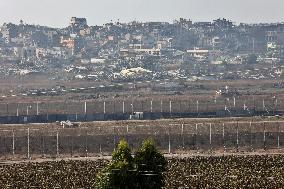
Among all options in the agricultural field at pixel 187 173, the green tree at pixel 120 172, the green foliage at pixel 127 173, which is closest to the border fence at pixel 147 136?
the agricultural field at pixel 187 173

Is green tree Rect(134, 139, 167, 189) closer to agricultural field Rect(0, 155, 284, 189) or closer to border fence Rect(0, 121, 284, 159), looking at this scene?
agricultural field Rect(0, 155, 284, 189)

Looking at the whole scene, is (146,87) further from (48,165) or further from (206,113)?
(48,165)

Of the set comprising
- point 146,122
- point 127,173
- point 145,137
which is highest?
point 127,173

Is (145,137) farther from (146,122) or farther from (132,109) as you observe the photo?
(132,109)

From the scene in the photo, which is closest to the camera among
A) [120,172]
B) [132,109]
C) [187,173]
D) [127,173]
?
[120,172]

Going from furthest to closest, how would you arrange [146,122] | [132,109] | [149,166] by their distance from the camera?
[132,109] → [146,122] → [149,166]

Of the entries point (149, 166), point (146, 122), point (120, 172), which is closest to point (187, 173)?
point (149, 166)

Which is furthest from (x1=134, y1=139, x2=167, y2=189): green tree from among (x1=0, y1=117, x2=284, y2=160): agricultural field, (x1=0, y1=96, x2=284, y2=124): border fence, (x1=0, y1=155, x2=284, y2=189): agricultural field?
(x1=0, y1=96, x2=284, y2=124): border fence

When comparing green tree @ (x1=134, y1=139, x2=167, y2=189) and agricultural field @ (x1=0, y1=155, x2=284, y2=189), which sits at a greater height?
green tree @ (x1=134, y1=139, x2=167, y2=189)
